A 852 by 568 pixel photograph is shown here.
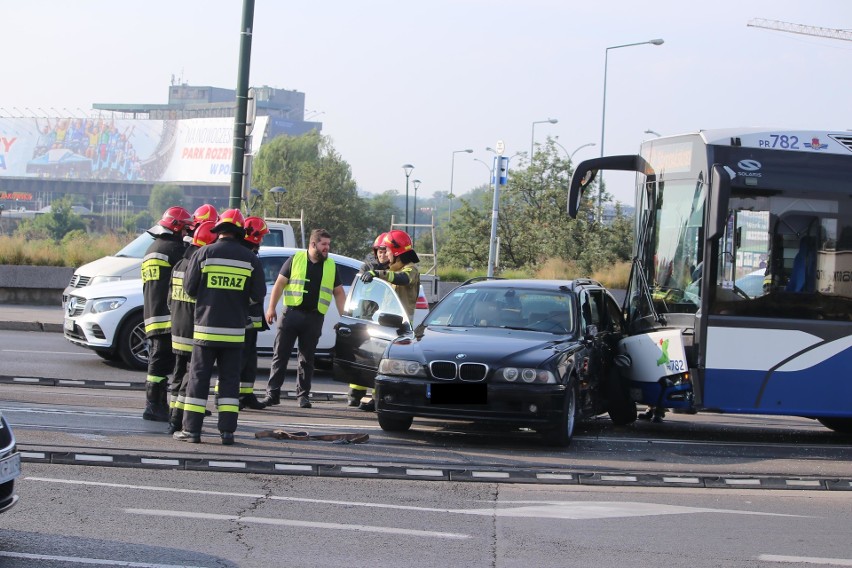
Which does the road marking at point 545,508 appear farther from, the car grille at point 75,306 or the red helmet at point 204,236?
the car grille at point 75,306

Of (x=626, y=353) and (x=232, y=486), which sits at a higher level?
(x=626, y=353)

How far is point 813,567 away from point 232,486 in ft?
Result: 12.3

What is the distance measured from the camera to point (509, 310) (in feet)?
36.9

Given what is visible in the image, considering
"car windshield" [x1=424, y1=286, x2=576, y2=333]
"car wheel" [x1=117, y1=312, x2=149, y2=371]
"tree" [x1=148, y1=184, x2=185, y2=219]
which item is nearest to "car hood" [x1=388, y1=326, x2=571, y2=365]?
"car windshield" [x1=424, y1=286, x2=576, y2=333]

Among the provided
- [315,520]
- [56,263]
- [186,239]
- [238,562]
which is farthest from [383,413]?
[56,263]

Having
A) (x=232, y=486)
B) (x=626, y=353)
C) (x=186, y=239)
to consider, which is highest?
(x=186, y=239)

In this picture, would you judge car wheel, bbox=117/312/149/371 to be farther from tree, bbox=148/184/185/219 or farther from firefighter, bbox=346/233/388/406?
tree, bbox=148/184/185/219

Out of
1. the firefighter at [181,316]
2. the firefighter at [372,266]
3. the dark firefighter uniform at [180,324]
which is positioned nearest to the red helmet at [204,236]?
the firefighter at [181,316]

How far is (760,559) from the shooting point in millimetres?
6477

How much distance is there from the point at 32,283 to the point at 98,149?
135 meters

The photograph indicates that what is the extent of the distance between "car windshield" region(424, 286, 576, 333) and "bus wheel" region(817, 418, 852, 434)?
10.5ft

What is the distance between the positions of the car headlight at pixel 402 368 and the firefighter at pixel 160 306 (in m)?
1.94

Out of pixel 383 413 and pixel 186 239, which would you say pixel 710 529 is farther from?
pixel 186 239

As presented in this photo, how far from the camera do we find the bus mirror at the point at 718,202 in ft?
33.7
